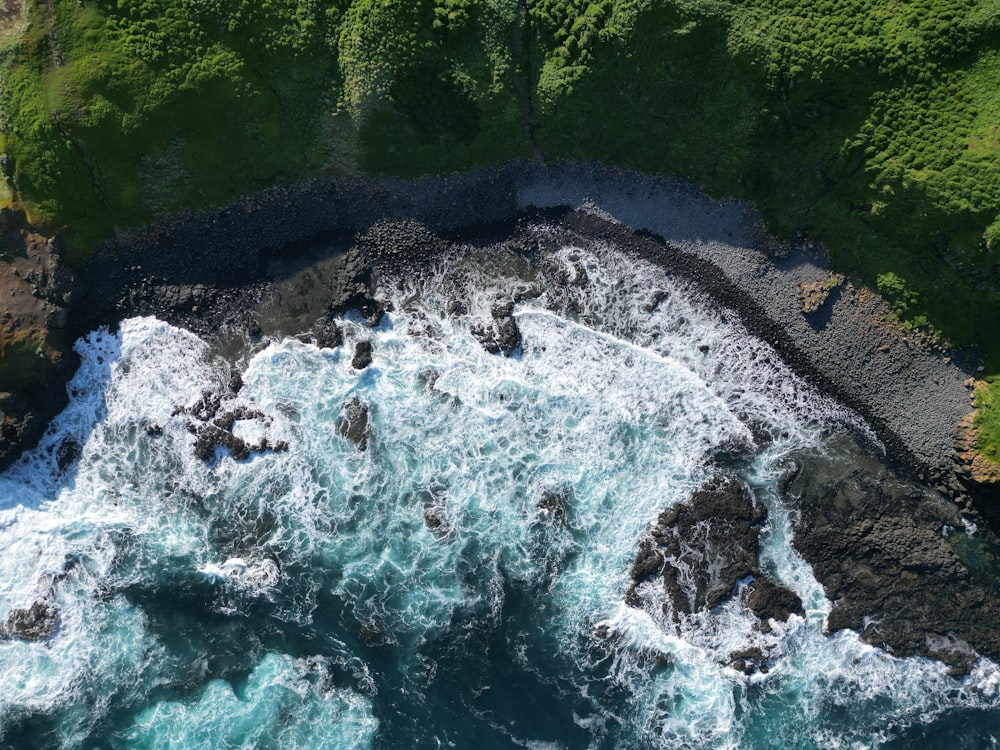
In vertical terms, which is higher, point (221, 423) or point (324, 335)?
point (324, 335)

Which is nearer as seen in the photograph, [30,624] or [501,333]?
[30,624]

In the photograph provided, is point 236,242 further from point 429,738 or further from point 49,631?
point 429,738

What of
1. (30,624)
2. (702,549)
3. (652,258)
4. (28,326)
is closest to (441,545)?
(702,549)

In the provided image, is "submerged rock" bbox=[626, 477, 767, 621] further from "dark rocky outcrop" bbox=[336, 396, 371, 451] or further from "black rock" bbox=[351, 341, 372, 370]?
"black rock" bbox=[351, 341, 372, 370]

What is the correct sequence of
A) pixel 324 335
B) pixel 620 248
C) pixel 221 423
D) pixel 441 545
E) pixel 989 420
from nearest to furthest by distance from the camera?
pixel 989 420
pixel 441 545
pixel 221 423
pixel 324 335
pixel 620 248

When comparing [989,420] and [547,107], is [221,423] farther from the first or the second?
[989,420]

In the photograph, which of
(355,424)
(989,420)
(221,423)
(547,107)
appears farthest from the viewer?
(355,424)
